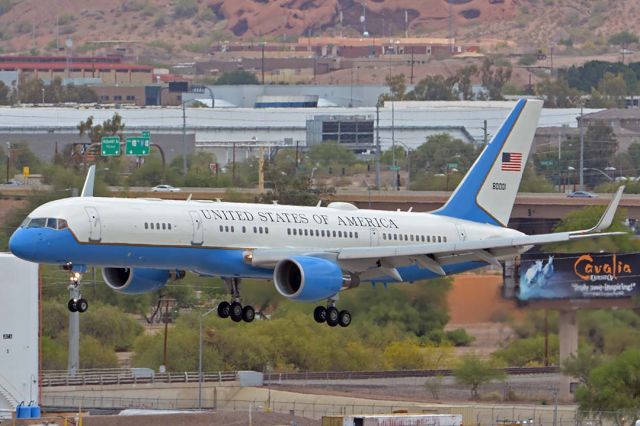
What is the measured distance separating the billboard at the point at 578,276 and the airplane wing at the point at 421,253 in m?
5.89

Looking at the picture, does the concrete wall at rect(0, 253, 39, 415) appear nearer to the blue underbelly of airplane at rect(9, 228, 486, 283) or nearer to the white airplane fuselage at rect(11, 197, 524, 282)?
the white airplane fuselage at rect(11, 197, 524, 282)

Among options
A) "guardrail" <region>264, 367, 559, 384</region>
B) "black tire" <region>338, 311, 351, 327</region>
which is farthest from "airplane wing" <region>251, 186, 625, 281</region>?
"guardrail" <region>264, 367, 559, 384</region>

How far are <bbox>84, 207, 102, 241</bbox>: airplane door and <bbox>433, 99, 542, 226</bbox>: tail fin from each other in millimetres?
15710

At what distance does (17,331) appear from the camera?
83125 mm

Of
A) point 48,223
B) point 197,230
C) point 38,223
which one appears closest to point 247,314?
point 197,230

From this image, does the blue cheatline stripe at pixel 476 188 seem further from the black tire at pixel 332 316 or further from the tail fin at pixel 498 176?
the black tire at pixel 332 316

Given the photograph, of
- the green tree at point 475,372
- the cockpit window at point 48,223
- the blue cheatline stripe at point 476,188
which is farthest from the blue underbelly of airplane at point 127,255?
the green tree at point 475,372

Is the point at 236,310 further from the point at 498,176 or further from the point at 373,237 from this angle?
the point at 498,176

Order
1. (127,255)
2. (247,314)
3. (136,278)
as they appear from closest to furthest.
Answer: (127,255)
(136,278)
(247,314)

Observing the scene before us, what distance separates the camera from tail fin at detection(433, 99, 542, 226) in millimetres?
72250

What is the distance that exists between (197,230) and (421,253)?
7578mm

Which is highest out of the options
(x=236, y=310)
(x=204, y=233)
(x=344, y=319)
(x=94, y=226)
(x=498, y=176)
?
(x=498, y=176)

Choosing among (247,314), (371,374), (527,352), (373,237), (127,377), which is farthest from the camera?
(371,374)

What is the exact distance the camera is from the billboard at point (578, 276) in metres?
74.2
